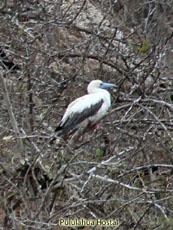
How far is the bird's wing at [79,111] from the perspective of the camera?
21.7 ft

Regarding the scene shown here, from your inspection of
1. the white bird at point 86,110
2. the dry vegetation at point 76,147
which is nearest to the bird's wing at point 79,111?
the white bird at point 86,110

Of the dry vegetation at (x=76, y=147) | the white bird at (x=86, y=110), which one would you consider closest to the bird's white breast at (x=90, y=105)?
the white bird at (x=86, y=110)

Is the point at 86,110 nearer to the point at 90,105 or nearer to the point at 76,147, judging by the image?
the point at 90,105

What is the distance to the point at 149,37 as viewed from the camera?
334 inches

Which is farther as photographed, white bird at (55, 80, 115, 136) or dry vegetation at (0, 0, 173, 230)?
white bird at (55, 80, 115, 136)

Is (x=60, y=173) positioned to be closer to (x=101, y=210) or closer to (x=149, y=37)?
(x=101, y=210)

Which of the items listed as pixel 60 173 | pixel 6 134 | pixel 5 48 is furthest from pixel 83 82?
pixel 60 173

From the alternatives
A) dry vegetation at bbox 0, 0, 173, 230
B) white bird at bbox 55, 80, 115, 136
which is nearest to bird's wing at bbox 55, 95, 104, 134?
white bird at bbox 55, 80, 115, 136

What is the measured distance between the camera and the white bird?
665 centimetres

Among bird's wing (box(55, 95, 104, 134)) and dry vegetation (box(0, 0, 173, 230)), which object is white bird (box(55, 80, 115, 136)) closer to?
bird's wing (box(55, 95, 104, 134))

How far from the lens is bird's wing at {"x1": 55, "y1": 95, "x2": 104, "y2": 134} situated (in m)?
6.63

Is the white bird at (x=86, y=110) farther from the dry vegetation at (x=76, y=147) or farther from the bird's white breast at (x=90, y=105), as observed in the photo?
the dry vegetation at (x=76, y=147)

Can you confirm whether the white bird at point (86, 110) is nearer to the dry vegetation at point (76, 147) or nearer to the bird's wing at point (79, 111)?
the bird's wing at point (79, 111)

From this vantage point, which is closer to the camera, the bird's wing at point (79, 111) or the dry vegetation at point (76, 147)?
the dry vegetation at point (76, 147)
